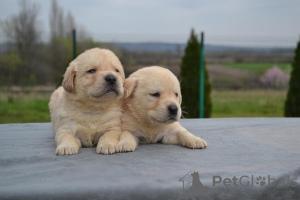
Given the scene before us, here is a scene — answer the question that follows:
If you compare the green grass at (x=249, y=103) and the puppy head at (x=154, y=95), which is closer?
the puppy head at (x=154, y=95)

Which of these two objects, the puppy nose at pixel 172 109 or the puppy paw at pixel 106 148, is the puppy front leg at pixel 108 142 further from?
the puppy nose at pixel 172 109

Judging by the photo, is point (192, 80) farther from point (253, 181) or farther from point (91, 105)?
point (253, 181)

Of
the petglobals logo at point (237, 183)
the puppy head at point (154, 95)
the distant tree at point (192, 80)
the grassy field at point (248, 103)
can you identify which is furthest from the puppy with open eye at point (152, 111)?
the grassy field at point (248, 103)

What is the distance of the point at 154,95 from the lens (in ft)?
9.77

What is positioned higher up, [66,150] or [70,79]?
[70,79]

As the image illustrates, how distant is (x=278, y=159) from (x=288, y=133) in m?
1.57

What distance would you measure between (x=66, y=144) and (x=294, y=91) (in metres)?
8.13

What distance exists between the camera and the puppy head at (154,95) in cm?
286

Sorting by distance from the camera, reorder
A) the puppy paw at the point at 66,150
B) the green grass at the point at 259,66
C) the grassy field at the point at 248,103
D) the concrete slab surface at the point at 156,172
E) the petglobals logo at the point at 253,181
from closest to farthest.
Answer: the concrete slab surface at the point at 156,172, the petglobals logo at the point at 253,181, the puppy paw at the point at 66,150, the green grass at the point at 259,66, the grassy field at the point at 248,103

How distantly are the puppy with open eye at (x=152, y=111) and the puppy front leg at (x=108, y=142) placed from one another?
2.0 inches

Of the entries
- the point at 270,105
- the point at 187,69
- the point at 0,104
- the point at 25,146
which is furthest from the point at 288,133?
the point at 0,104

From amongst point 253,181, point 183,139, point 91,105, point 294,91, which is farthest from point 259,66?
point 253,181

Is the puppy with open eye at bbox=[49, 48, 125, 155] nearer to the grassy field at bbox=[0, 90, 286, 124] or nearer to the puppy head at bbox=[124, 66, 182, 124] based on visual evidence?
the puppy head at bbox=[124, 66, 182, 124]

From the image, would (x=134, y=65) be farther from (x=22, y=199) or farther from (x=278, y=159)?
(x=22, y=199)
